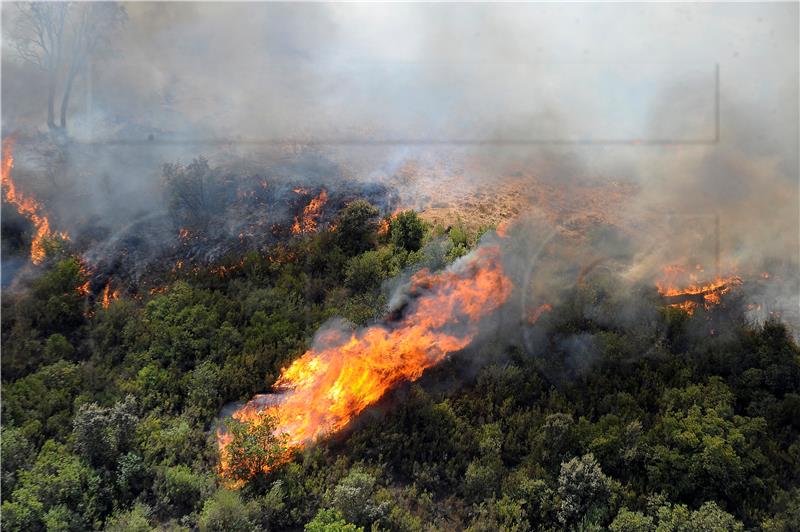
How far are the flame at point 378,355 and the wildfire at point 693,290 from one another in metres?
6.14

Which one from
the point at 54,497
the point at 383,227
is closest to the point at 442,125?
the point at 383,227

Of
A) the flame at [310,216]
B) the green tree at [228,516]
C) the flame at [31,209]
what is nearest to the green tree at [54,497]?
the green tree at [228,516]

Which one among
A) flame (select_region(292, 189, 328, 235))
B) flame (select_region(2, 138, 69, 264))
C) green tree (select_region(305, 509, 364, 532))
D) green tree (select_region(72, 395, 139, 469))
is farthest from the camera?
flame (select_region(2, 138, 69, 264))

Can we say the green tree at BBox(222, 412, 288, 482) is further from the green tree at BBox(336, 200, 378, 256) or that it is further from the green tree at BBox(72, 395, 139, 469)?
the green tree at BBox(336, 200, 378, 256)

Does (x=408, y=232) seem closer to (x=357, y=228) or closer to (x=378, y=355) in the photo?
(x=357, y=228)

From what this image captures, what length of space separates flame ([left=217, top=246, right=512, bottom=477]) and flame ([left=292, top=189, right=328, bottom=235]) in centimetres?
527

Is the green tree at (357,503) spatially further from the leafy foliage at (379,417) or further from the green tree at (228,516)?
the green tree at (228,516)

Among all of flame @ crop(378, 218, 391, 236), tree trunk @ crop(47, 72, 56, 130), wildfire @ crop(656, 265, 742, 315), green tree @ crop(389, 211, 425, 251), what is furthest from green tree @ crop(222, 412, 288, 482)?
tree trunk @ crop(47, 72, 56, 130)

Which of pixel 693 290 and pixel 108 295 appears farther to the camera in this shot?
pixel 108 295

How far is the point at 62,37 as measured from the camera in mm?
30141

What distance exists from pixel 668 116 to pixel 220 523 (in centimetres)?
2390

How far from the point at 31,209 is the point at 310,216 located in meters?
12.5

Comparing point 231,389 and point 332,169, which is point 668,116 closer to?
point 332,169

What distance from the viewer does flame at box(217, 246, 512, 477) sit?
2009 cm
